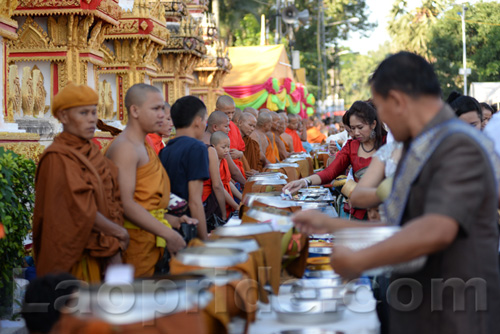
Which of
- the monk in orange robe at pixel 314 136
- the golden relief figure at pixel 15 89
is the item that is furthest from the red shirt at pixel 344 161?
the monk in orange robe at pixel 314 136

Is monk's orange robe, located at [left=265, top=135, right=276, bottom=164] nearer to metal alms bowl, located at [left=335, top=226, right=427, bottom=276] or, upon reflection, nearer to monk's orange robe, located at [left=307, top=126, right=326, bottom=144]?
metal alms bowl, located at [left=335, top=226, right=427, bottom=276]

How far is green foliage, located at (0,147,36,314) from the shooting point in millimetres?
4828

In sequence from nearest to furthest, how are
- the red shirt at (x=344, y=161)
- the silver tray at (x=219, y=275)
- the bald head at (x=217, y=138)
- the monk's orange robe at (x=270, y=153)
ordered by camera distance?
1. the silver tray at (x=219, y=275)
2. the red shirt at (x=344, y=161)
3. the bald head at (x=217, y=138)
4. the monk's orange robe at (x=270, y=153)

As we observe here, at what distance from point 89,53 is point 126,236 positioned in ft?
16.5

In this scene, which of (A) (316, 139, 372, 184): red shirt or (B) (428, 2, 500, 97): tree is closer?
(A) (316, 139, 372, 184): red shirt

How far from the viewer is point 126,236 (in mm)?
4219

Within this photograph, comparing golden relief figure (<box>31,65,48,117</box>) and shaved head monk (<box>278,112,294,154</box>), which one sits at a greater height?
golden relief figure (<box>31,65,48,117</box>)

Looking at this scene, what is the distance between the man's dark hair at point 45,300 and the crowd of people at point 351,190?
1.59 ft

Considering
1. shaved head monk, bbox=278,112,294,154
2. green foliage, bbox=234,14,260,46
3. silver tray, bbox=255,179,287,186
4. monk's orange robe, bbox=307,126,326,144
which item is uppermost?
green foliage, bbox=234,14,260,46

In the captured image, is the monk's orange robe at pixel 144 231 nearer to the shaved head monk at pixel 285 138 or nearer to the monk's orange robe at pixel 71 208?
the monk's orange robe at pixel 71 208

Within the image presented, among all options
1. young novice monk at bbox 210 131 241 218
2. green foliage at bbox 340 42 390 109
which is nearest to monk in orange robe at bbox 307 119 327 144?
young novice monk at bbox 210 131 241 218

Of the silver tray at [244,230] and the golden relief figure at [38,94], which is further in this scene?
A: the golden relief figure at [38,94]

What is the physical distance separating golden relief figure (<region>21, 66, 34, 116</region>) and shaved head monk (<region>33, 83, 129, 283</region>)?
3941 millimetres

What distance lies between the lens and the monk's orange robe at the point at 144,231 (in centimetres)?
446
